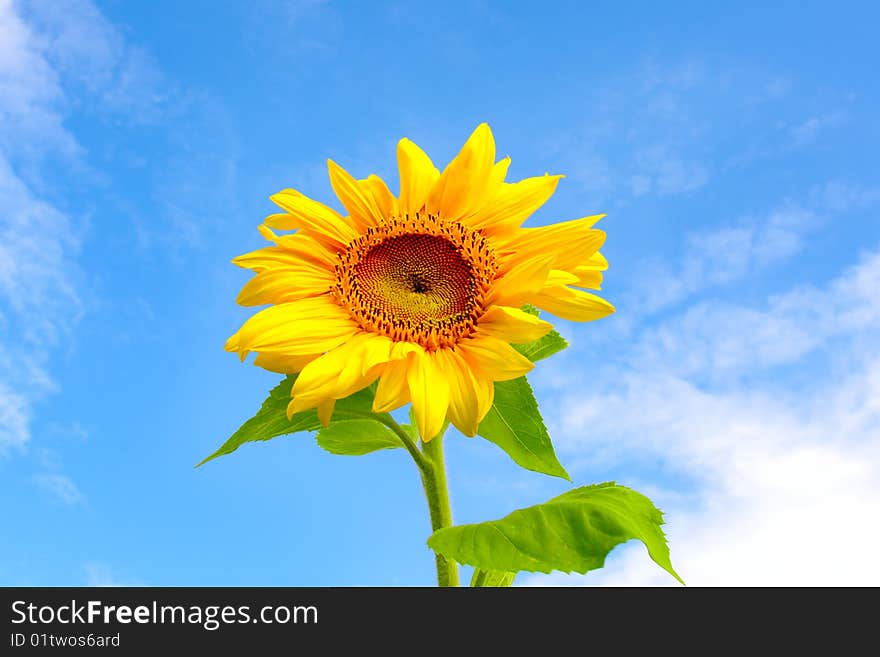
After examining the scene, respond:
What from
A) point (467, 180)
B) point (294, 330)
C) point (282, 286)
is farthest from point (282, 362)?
point (467, 180)

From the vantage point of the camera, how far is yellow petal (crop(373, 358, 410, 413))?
1.71 meters

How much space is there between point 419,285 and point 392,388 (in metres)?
0.32

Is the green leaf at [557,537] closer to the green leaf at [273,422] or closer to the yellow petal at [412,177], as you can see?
the green leaf at [273,422]

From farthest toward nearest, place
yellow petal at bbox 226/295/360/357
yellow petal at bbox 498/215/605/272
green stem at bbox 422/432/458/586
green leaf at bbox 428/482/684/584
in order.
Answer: green stem at bbox 422/432/458/586 → yellow petal at bbox 498/215/605/272 → yellow petal at bbox 226/295/360/357 → green leaf at bbox 428/482/684/584

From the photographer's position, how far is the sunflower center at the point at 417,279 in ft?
6.13

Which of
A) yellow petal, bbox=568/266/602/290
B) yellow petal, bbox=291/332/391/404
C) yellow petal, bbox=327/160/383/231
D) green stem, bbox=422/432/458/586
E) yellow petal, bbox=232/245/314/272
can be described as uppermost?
yellow petal, bbox=327/160/383/231

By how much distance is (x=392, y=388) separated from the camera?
1718 mm

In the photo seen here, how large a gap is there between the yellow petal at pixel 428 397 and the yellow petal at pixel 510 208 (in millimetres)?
435

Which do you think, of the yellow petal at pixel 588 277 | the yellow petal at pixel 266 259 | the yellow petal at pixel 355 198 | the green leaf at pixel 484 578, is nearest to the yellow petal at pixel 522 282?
the yellow petal at pixel 588 277

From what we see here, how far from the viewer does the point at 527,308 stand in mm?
2018

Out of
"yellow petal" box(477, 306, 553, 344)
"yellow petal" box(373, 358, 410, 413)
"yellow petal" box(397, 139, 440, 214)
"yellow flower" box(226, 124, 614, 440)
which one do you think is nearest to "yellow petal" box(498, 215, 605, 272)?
"yellow flower" box(226, 124, 614, 440)

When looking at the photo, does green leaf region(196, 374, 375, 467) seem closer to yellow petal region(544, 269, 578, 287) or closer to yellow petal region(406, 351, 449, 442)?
yellow petal region(406, 351, 449, 442)
